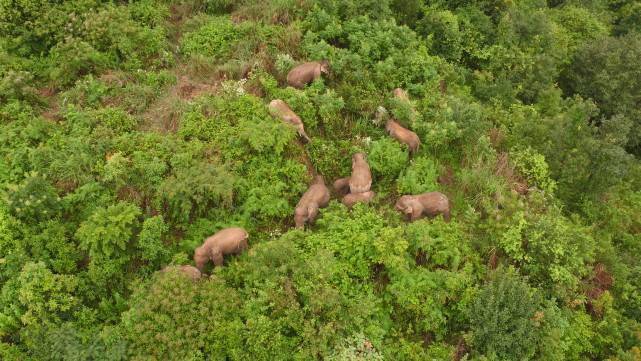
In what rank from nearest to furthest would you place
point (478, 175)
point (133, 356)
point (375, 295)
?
point (133, 356) < point (375, 295) < point (478, 175)

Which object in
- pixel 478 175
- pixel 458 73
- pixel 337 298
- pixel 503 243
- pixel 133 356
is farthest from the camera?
pixel 458 73

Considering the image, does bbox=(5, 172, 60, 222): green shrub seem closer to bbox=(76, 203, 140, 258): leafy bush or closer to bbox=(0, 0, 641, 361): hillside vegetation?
bbox=(0, 0, 641, 361): hillside vegetation

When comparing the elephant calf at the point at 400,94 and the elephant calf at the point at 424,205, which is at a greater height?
the elephant calf at the point at 400,94

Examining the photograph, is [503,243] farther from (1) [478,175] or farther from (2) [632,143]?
(2) [632,143]

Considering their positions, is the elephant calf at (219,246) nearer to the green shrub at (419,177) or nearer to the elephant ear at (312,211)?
the elephant ear at (312,211)

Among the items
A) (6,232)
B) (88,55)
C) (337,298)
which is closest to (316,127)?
(337,298)

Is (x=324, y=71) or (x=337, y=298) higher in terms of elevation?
(x=324, y=71)

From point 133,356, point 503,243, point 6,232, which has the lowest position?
point 133,356

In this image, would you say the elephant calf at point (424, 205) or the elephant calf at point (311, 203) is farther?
the elephant calf at point (424, 205)

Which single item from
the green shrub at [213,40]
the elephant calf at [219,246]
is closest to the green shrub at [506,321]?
the elephant calf at [219,246]
